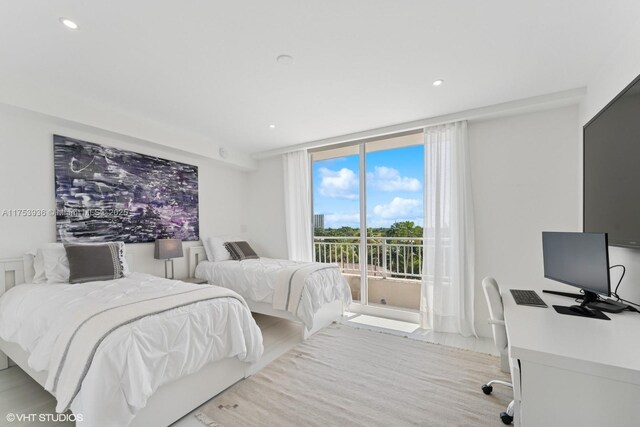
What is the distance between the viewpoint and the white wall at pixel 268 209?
4762 millimetres

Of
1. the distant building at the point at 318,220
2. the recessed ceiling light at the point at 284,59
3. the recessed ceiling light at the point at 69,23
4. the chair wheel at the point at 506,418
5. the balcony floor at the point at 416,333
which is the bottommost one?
the balcony floor at the point at 416,333

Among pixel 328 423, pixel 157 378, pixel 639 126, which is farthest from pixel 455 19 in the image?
pixel 157 378

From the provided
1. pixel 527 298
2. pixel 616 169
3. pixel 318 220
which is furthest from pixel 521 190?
pixel 318 220

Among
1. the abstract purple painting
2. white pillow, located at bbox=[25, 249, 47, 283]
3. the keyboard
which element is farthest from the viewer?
the abstract purple painting

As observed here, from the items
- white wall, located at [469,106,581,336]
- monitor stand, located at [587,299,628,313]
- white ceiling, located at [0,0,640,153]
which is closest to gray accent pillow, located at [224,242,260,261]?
white ceiling, located at [0,0,640,153]

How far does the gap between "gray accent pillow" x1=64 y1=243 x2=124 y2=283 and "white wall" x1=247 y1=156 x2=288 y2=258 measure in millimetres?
2350

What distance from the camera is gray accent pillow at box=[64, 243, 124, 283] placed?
8.29 ft

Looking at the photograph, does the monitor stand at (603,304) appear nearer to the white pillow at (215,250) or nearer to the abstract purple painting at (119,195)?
the white pillow at (215,250)

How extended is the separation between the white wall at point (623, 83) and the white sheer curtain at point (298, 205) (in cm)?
336

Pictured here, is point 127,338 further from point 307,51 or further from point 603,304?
point 603,304

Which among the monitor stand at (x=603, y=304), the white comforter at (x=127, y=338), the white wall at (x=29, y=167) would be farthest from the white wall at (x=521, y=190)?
the white wall at (x=29, y=167)

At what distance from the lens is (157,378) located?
1588 millimetres

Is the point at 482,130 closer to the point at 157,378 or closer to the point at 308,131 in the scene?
the point at 308,131

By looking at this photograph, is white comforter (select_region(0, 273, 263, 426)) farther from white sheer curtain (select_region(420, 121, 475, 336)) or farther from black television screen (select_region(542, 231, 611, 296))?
black television screen (select_region(542, 231, 611, 296))
